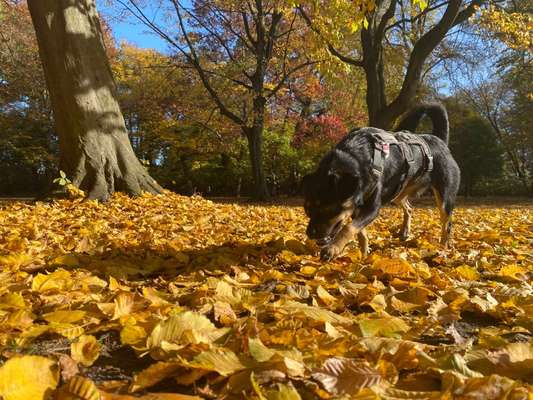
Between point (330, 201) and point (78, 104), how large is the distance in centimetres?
589

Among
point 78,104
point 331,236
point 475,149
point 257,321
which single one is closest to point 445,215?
point 331,236

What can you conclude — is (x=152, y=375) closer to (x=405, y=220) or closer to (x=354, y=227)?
(x=354, y=227)

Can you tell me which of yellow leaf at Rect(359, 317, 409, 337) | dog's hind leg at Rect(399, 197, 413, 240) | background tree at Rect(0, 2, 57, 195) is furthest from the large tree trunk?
background tree at Rect(0, 2, 57, 195)

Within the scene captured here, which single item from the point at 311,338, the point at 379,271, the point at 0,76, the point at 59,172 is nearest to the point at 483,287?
the point at 379,271

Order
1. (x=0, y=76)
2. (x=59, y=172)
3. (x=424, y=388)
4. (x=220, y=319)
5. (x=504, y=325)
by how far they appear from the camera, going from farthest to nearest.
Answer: (x=0, y=76) → (x=59, y=172) → (x=504, y=325) → (x=220, y=319) → (x=424, y=388)

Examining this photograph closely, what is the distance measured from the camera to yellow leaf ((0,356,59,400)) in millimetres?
1127

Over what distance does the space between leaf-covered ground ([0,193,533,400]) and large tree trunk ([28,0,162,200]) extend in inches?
131

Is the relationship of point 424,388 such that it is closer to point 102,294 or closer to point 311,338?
point 311,338

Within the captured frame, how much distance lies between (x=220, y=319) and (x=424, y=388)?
3.00ft

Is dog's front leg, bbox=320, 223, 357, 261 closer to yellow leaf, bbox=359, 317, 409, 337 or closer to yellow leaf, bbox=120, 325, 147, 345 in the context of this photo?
yellow leaf, bbox=359, 317, 409, 337

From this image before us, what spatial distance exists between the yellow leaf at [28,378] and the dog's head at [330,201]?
105 inches

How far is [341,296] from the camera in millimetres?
2545

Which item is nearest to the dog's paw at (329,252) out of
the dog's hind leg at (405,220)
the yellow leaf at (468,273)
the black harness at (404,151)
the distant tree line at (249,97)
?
the black harness at (404,151)

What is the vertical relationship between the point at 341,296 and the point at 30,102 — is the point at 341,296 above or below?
below
